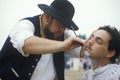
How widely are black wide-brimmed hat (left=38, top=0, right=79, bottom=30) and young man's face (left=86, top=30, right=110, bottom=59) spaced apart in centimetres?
29

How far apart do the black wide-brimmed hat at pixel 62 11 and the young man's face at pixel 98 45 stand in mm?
292

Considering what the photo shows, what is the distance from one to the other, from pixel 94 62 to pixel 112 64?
15 cm

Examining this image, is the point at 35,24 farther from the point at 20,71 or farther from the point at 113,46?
the point at 113,46

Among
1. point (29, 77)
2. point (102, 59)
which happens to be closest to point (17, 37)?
point (29, 77)

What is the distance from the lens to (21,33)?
2.82 meters

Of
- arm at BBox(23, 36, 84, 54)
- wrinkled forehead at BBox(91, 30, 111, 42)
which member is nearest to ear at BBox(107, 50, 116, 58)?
wrinkled forehead at BBox(91, 30, 111, 42)

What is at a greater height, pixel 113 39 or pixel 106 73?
pixel 113 39

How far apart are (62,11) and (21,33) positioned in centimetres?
52

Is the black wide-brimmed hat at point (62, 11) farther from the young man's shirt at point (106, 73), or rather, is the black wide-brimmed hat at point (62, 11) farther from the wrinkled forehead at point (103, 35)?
the young man's shirt at point (106, 73)

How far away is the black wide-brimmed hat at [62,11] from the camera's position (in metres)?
3.09

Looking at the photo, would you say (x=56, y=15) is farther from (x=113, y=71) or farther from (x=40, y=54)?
(x=113, y=71)

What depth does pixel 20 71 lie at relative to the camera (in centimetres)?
319

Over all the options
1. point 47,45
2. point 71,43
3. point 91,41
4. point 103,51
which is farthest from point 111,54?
point 47,45

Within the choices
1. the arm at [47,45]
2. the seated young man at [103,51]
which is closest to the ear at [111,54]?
the seated young man at [103,51]
